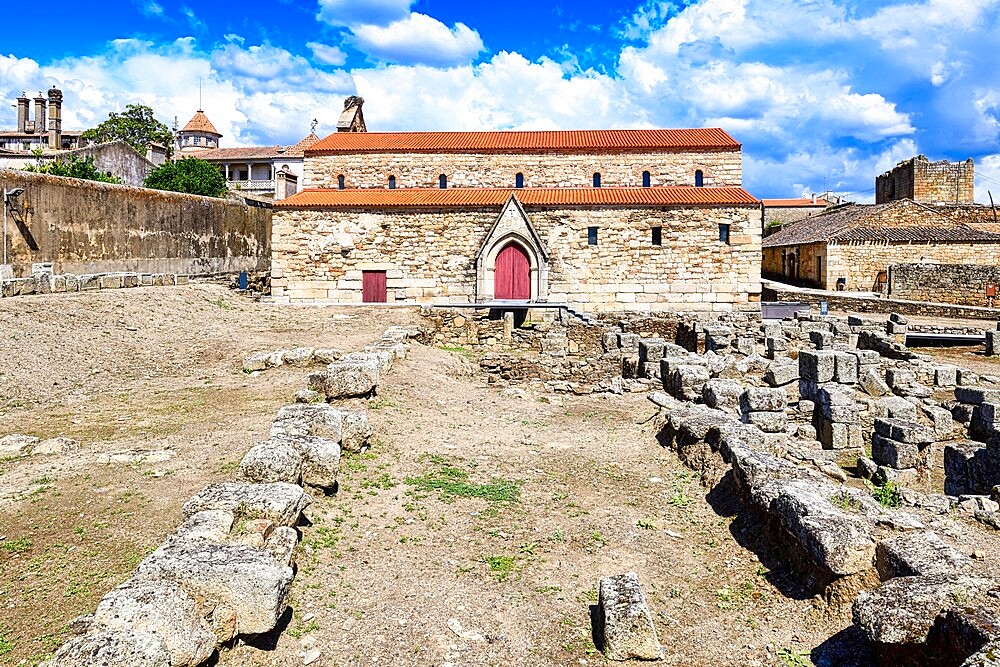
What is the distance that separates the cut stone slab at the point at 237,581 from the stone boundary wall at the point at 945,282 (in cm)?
3596

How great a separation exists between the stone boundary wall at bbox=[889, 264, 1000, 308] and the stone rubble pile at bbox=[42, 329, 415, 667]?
116 ft

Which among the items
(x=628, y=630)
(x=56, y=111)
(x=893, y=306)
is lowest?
(x=628, y=630)

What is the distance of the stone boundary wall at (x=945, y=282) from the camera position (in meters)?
32.2

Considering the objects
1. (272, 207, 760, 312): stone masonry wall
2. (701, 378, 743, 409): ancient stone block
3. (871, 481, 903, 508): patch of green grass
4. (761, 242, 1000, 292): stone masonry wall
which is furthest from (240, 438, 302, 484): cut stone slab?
(761, 242, 1000, 292): stone masonry wall

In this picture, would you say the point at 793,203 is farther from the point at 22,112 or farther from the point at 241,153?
the point at 22,112

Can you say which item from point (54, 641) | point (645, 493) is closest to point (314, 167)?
point (645, 493)

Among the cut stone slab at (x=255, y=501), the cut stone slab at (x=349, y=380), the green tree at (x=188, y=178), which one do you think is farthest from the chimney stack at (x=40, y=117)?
the cut stone slab at (x=255, y=501)

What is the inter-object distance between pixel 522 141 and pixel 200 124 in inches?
2563

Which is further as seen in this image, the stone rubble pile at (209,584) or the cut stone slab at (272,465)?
the cut stone slab at (272,465)

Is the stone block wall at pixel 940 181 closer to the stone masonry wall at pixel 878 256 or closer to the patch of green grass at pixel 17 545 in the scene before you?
the stone masonry wall at pixel 878 256

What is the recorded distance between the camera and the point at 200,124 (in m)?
83.9

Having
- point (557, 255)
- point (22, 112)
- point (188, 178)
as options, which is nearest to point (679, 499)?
point (557, 255)

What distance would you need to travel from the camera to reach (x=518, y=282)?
29.2 metres

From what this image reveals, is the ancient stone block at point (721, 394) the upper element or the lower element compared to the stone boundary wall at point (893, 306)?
lower
